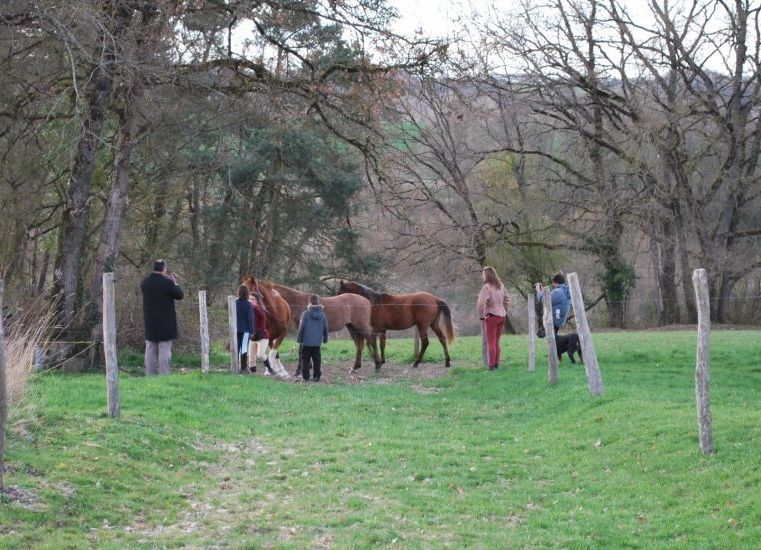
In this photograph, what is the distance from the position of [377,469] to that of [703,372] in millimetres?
3345

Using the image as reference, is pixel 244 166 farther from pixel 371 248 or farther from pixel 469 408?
pixel 469 408

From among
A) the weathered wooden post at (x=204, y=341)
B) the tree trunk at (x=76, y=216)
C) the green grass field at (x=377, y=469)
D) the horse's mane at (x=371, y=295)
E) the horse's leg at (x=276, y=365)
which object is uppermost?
the tree trunk at (x=76, y=216)

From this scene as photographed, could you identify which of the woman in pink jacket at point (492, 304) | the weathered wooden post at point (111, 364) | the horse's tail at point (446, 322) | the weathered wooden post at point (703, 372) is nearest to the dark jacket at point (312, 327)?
the woman in pink jacket at point (492, 304)

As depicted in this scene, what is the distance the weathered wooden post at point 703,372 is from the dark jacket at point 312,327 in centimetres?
921

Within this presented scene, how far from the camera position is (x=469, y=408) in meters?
14.4

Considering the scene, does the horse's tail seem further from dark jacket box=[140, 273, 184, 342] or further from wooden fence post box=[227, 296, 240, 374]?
dark jacket box=[140, 273, 184, 342]

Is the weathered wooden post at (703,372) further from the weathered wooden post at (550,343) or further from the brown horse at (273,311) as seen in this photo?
the brown horse at (273,311)

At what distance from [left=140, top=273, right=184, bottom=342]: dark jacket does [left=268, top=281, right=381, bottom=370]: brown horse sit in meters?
3.80

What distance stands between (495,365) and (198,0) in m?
8.75

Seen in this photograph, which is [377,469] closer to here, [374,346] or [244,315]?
[244,315]

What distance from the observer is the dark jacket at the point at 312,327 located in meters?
17.5

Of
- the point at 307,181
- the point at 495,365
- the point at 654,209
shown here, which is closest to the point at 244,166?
the point at 307,181

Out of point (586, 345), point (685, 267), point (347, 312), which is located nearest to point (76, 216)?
point (347, 312)

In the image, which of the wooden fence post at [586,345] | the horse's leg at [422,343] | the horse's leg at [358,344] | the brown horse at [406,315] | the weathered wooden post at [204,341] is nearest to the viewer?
the wooden fence post at [586,345]
